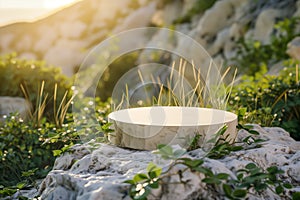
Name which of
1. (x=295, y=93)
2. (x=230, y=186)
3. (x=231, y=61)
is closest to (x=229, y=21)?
(x=231, y=61)

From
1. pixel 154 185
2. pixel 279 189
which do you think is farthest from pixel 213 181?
pixel 279 189

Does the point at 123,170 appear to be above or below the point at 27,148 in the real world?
above

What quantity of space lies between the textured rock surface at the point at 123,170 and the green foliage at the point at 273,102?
1.09 m

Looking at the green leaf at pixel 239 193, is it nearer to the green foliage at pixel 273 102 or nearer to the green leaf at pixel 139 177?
the green leaf at pixel 139 177

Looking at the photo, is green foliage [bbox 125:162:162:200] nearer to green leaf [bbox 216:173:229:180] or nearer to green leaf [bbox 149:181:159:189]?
green leaf [bbox 149:181:159:189]

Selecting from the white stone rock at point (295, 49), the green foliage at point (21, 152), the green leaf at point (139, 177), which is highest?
the white stone rock at point (295, 49)

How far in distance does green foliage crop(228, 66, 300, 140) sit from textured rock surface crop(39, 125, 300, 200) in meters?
1.09

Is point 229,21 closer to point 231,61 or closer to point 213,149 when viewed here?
point 231,61

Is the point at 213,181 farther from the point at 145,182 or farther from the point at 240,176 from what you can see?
the point at 145,182

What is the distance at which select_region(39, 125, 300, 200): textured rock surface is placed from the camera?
204cm

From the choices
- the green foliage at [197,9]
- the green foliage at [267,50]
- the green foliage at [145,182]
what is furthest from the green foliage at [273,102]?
the green foliage at [197,9]

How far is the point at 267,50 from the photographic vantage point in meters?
8.70

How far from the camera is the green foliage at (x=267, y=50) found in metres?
8.24

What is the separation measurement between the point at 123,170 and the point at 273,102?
2.69 metres
